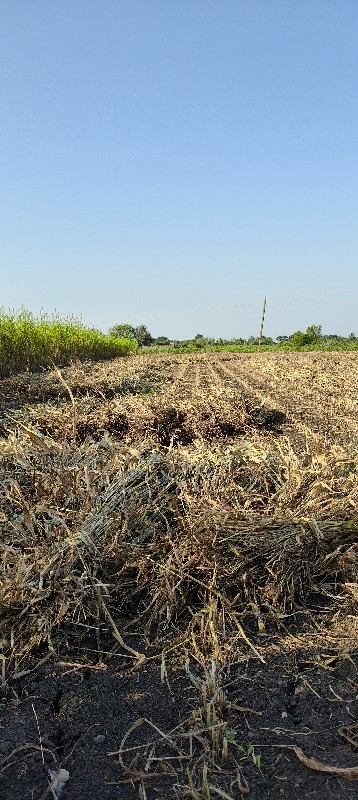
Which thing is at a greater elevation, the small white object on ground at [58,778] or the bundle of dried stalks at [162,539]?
the bundle of dried stalks at [162,539]

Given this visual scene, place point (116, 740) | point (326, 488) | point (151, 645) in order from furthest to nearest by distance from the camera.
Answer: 1. point (326, 488)
2. point (151, 645)
3. point (116, 740)

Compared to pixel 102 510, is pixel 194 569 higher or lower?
lower

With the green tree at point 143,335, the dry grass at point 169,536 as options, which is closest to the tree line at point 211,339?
the green tree at point 143,335

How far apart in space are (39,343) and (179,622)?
59.6 ft

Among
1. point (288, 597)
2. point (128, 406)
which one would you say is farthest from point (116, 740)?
point (128, 406)

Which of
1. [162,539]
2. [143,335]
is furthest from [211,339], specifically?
[162,539]

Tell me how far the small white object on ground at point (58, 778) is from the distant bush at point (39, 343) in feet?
51.1

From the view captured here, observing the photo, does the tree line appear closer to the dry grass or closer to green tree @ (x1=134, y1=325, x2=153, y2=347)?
green tree @ (x1=134, y1=325, x2=153, y2=347)

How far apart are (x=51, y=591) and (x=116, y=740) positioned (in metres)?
0.75

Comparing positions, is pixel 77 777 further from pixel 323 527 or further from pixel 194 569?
pixel 323 527

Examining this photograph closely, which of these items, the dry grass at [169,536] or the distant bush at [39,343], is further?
the distant bush at [39,343]

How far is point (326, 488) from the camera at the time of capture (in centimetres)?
300

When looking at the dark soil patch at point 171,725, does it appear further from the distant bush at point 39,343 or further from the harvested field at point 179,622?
the distant bush at point 39,343

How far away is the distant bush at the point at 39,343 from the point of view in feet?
57.7
